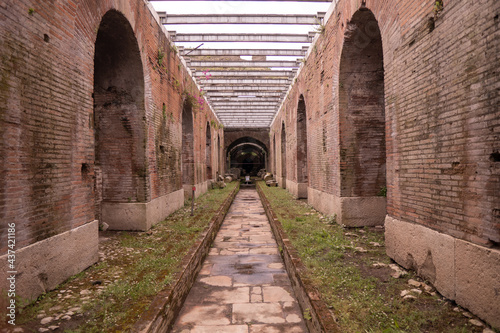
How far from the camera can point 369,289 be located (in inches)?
133

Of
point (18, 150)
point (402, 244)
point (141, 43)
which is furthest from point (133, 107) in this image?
point (402, 244)

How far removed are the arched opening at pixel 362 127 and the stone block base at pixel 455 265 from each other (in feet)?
8.43

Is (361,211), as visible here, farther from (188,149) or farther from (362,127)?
(188,149)

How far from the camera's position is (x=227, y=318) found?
3.26m

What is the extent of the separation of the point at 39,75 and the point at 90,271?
2710 millimetres

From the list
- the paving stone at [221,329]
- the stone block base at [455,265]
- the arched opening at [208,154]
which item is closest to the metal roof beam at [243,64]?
the arched opening at [208,154]

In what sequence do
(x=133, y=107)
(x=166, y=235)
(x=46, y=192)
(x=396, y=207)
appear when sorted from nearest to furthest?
(x=46, y=192)
(x=396, y=207)
(x=166, y=235)
(x=133, y=107)

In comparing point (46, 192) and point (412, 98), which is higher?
point (412, 98)

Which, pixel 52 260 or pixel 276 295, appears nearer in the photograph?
pixel 52 260

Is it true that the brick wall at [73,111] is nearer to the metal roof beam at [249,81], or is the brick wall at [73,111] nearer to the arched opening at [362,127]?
the arched opening at [362,127]

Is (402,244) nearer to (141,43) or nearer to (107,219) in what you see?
(107,219)

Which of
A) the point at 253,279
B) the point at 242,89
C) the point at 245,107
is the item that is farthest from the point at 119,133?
the point at 245,107

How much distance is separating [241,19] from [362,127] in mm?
4673

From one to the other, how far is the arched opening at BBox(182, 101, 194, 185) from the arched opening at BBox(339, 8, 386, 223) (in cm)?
740
